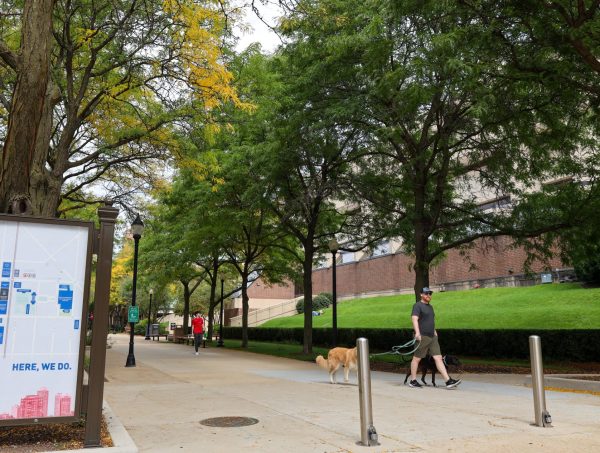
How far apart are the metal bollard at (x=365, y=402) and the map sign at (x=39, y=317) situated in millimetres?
2962

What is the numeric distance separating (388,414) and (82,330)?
14.3 ft

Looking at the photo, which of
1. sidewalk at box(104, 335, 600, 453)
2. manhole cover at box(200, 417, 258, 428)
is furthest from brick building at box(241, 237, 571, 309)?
manhole cover at box(200, 417, 258, 428)

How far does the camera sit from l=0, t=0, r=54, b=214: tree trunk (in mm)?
6418

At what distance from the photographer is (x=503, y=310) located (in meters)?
26.2

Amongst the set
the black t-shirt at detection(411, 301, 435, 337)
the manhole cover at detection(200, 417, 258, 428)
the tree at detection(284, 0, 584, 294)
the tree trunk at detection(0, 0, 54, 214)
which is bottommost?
the manhole cover at detection(200, 417, 258, 428)

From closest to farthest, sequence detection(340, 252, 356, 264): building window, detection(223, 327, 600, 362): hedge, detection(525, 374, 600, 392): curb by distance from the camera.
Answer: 1. detection(525, 374, 600, 392): curb
2. detection(223, 327, 600, 362): hedge
3. detection(340, 252, 356, 264): building window

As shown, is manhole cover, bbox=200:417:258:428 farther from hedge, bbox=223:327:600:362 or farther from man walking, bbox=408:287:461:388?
hedge, bbox=223:327:600:362

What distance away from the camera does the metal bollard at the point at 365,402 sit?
5.57m

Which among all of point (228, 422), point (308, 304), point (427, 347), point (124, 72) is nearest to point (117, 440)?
point (228, 422)

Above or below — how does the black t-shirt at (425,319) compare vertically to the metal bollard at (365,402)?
above

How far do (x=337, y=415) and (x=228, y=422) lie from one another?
156 cm

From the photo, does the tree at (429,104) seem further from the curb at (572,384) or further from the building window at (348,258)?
the building window at (348,258)

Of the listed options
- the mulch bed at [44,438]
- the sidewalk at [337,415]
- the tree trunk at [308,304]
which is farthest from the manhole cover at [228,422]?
the tree trunk at [308,304]

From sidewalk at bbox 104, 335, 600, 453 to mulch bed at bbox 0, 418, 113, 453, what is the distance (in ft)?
1.99
